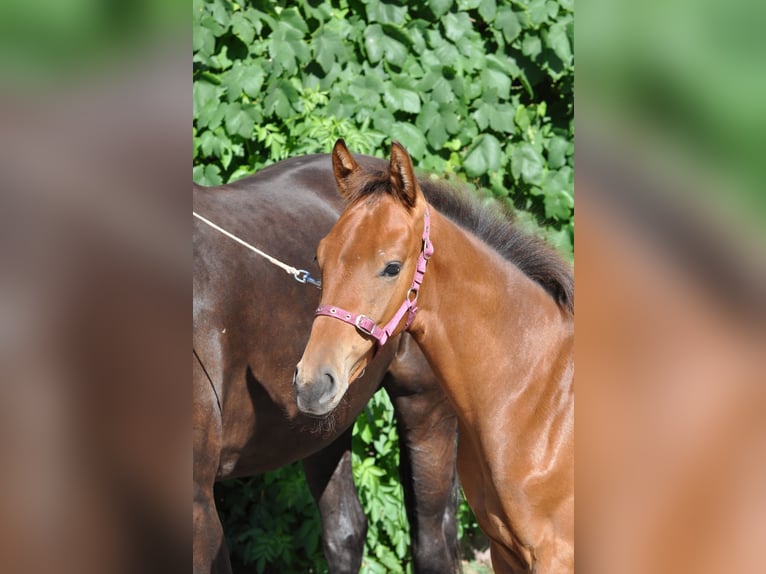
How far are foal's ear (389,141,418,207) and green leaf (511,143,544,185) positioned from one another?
2222 mm

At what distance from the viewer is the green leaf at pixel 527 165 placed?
14.4 ft

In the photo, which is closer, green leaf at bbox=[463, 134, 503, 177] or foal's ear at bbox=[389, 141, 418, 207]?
foal's ear at bbox=[389, 141, 418, 207]

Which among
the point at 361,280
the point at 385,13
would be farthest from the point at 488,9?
the point at 361,280

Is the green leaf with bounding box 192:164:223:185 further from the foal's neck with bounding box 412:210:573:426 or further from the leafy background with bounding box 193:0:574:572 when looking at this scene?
the foal's neck with bounding box 412:210:573:426

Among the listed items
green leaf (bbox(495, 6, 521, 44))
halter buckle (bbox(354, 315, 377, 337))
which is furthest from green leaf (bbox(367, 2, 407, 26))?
halter buckle (bbox(354, 315, 377, 337))

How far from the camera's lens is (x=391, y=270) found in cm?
218

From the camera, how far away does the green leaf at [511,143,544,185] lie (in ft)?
14.4

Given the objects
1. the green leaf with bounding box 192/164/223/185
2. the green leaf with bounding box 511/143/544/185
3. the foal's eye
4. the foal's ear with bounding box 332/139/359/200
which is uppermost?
the foal's ear with bounding box 332/139/359/200

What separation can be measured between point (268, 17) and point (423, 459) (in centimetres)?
216
